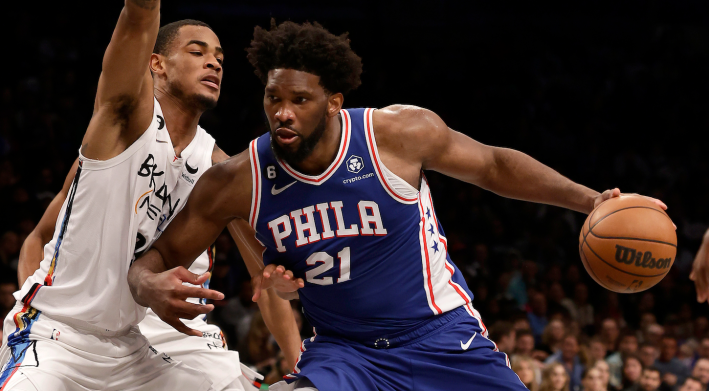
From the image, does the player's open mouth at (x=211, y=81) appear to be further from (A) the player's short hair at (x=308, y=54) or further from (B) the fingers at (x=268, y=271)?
(B) the fingers at (x=268, y=271)

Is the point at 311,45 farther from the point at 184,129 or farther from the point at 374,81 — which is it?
the point at 374,81

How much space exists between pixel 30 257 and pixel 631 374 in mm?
6183

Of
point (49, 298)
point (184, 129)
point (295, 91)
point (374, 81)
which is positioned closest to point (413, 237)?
point (295, 91)

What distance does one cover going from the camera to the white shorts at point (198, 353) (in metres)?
3.52

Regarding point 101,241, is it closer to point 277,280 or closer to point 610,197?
point 277,280

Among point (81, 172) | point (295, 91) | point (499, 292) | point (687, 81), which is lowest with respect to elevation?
point (499, 292)

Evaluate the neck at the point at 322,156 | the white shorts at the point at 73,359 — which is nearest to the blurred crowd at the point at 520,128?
the white shorts at the point at 73,359

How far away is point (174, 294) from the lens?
103 inches

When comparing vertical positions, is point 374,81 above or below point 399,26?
below

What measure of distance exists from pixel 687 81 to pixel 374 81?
5.35 metres

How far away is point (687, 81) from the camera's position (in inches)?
488

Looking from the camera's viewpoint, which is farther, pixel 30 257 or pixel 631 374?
pixel 631 374

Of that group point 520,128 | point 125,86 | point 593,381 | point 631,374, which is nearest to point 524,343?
point 593,381

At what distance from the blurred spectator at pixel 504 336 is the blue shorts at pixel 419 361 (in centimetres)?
436
